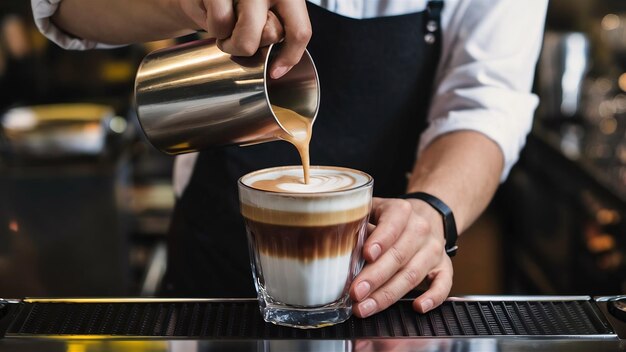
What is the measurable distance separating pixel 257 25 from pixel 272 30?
0.04 metres

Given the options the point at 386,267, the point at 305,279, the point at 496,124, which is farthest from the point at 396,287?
the point at 496,124

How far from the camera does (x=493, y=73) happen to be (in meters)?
1.56

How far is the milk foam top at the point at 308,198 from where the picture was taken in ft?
3.08

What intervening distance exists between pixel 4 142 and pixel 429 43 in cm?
213

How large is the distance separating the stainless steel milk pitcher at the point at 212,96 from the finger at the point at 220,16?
61mm

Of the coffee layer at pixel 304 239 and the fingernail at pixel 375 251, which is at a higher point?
the coffee layer at pixel 304 239

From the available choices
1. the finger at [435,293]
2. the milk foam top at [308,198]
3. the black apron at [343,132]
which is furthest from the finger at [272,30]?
the black apron at [343,132]

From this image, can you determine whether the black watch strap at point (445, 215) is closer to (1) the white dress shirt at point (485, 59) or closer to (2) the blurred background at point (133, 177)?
(1) the white dress shirt at point (485, 59)

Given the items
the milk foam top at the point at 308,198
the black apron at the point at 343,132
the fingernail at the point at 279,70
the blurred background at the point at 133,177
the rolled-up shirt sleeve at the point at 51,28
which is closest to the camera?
the milk foam top at the point at 308,198

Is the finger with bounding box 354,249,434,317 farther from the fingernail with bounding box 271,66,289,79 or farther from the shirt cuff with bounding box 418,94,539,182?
the shirt cuff with bounding box 418,94,539,182

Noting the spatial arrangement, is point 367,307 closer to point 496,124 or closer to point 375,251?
point 375,251

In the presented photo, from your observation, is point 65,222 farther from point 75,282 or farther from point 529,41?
point 529,41

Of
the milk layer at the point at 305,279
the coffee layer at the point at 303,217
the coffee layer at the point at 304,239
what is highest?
the coffee layer at the point at 303,217

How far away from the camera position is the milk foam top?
94cm
